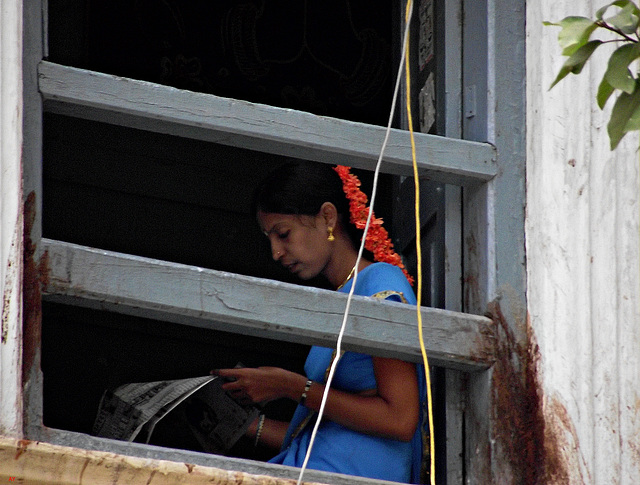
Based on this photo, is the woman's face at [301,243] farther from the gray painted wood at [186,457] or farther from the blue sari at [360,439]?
the gray painted wood at [186,457]

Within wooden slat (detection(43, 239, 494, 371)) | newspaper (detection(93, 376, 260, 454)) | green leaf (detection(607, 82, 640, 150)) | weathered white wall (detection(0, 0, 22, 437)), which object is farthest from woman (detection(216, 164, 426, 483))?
green leaf (detection(607, 82, 640, 150))

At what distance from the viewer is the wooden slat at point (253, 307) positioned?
7.53 ft

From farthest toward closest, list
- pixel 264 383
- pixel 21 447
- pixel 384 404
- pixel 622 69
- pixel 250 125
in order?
pixel 264 383, pixel 384 404, pixel 250 125, pixel 21 447, pixel 622 69

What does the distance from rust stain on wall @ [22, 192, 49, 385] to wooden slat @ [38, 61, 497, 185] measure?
286 mm

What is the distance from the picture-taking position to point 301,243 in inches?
131

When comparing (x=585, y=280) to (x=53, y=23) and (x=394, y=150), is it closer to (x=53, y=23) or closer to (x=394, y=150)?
(x=394, y=150)

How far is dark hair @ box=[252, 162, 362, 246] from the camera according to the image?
3330mm

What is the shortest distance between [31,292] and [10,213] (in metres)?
0.18

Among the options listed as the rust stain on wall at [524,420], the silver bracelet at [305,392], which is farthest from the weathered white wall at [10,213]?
the rust stain on wall at [524,420]

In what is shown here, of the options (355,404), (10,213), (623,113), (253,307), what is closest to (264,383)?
(355,404)

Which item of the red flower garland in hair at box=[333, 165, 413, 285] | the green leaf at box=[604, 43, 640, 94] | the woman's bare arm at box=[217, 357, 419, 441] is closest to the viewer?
the green leaf at box=[604, 43, 640, 94]

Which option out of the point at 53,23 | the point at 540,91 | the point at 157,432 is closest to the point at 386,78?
the point at 53,23

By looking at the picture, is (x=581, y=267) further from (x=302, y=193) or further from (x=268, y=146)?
(x=302, y=193)

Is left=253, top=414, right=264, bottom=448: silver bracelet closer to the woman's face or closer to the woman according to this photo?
the woman
